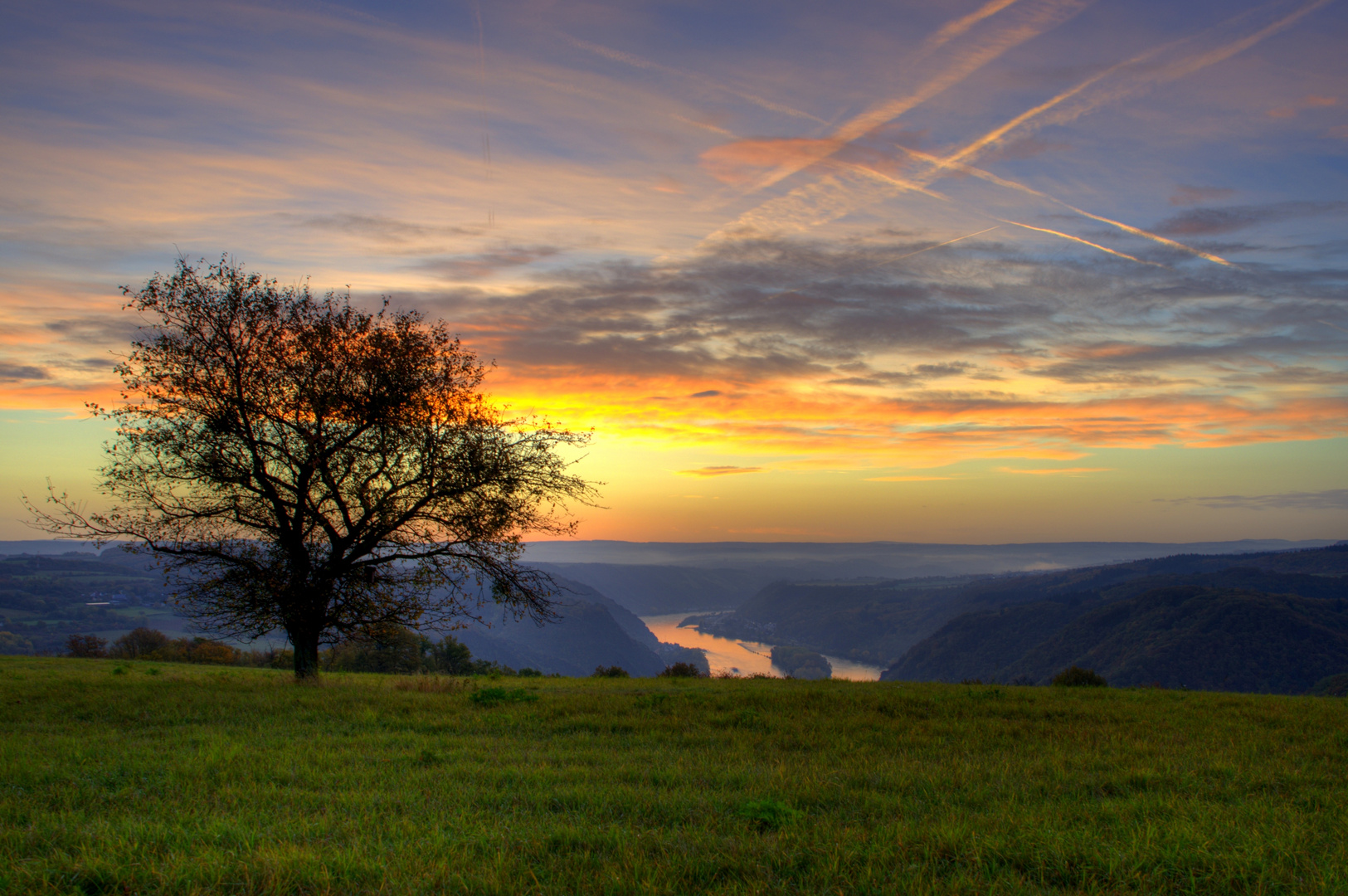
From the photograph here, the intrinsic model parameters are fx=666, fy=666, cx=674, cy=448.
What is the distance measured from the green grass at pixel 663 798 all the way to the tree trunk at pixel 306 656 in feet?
15.3

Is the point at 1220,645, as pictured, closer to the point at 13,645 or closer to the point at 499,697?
the point at 499,697

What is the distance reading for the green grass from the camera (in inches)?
202

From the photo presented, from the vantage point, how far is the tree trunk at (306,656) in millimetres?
18797

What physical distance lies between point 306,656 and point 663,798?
52.7 ft

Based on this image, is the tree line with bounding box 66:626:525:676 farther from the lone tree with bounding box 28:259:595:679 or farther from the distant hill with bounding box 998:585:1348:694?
the distant hill with bounding box 998:585:1348:694

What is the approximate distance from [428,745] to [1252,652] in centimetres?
20214

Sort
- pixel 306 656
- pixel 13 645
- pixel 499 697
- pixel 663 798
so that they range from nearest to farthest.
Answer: pixel 663 798 < pixel 499 697 < pixel 306 656 < pixel 13 645

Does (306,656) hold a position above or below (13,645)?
above

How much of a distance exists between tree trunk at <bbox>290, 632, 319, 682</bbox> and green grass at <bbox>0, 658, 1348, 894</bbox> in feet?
15.3

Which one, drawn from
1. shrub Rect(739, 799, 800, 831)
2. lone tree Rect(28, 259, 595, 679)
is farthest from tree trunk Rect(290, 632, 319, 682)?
shrub Rect(739, 799, 800, 831)

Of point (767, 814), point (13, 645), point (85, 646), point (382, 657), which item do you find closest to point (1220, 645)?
point (382, 657)

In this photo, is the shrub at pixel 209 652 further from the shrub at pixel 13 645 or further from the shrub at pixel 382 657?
the shrub at pixel 13 645

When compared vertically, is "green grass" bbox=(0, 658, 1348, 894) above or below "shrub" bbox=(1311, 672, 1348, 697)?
above

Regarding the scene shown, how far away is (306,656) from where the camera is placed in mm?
19062
